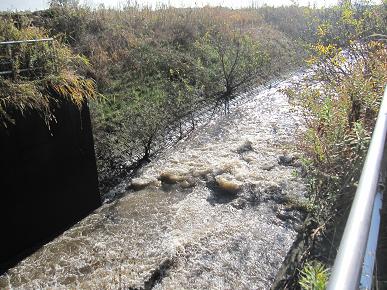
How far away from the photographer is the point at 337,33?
1016cm

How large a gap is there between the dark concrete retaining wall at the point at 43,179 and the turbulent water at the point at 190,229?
256mm

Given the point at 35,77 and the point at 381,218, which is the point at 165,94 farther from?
the point at 381,218

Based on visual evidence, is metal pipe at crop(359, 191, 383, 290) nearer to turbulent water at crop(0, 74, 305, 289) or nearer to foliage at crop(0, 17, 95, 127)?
turbulent water at crop(0, 74, 305, 289)

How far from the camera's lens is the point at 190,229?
5.71m

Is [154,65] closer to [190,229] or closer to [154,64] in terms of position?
[154,64]

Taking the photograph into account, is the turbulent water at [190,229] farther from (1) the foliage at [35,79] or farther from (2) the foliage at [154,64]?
(1) the foliage at [35,79]

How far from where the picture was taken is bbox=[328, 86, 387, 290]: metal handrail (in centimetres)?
79

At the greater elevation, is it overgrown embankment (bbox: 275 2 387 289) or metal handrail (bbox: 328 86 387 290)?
metal handrail (bbox: 328 86 387 290)

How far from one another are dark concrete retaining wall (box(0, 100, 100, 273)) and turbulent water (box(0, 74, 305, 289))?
256 mm

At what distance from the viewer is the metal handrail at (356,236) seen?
79cm

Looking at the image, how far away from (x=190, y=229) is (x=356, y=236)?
4.94 metres

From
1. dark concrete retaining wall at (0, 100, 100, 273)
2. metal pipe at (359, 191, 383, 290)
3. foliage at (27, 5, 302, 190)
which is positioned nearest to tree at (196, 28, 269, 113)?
foliage at (27, 5, 302, 190)

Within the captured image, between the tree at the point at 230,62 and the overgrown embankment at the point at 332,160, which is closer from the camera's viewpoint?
the overgrown embankment at the point at 332,160

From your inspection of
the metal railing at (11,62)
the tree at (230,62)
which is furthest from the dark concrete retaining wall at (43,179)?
the tree at (230,62)
